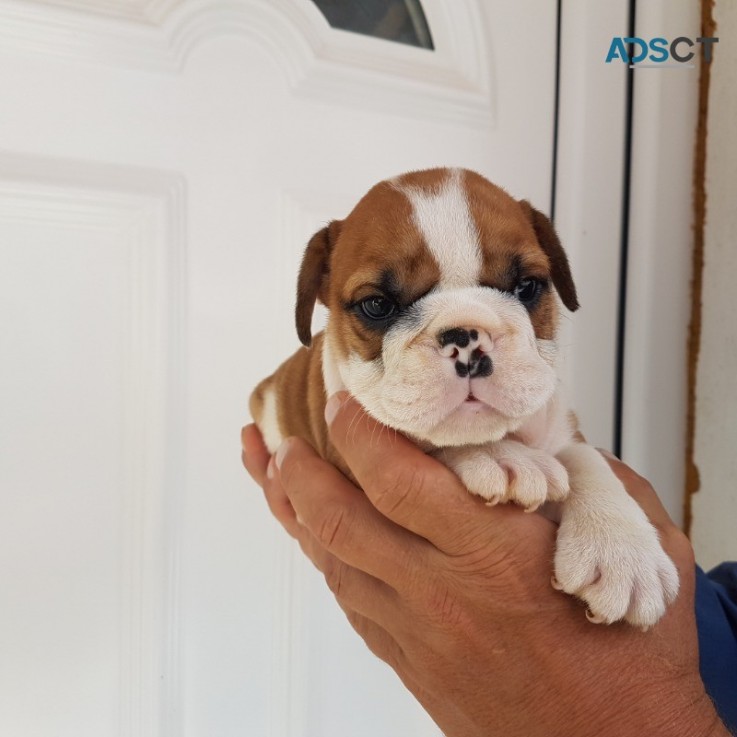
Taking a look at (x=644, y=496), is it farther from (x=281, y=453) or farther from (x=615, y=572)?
(x=281, y=453)

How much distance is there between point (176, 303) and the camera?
1640 mm

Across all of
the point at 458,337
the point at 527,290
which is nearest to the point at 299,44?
the point at 527,290

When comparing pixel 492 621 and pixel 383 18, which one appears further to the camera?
pixel 383 18

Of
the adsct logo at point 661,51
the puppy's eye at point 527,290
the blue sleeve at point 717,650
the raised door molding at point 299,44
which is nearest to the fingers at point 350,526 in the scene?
the puppy's eye at point 527,290

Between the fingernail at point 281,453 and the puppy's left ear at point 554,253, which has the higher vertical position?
the puppy's left ear at point 554,253

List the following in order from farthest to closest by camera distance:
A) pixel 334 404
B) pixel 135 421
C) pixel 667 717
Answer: pixel 135 421
pixel 334 404
pixel 667 717

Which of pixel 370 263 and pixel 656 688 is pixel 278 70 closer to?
pixel 370 263

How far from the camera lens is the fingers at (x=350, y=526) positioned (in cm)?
109

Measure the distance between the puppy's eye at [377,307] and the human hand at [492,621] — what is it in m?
0.20

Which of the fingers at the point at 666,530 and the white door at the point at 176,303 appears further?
the white door at the point at 176,303

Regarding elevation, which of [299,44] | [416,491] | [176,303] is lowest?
[416,491]

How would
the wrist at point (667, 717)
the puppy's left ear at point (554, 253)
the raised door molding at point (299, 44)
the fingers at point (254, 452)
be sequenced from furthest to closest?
the fingers at point (254, 452)
the raised door molding at point (299, 44)
the puppy's left ear at point (554, 253)
the wrist at point (667, 717)

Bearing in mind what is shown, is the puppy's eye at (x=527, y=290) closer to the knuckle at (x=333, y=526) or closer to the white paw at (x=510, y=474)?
the white paw at (x=510, y=474)

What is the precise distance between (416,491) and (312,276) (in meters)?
0.58
